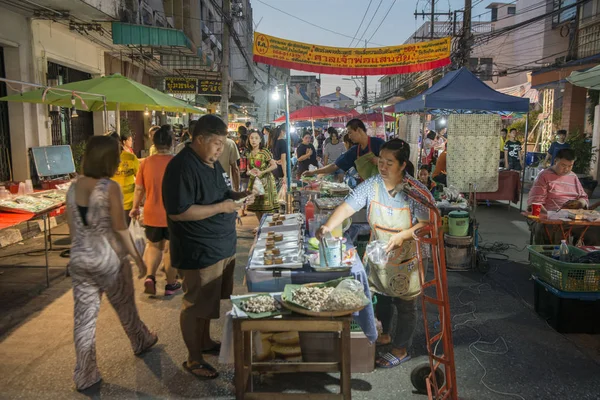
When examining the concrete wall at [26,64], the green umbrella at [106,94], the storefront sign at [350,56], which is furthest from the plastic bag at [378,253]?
the concrete wall at [26,64]

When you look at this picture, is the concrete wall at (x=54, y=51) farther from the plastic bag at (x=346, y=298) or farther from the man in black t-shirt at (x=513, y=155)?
the man in black t-shirt at (x=513, y=155)

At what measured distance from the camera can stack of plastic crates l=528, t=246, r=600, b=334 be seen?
4449 millimetres

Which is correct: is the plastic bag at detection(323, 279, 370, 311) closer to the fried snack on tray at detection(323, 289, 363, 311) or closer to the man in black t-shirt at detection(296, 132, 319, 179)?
the fried snack on tray at detection(323, 289, 363, 311)

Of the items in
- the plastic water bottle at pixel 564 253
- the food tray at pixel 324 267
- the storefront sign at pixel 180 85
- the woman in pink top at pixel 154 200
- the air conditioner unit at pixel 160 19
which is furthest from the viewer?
the storefront sign at pixel 180 85

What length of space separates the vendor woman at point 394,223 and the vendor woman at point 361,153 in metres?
1.83

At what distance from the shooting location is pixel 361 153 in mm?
6102

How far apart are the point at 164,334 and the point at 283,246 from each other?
1.65 meters

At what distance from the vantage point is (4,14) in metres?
8.51

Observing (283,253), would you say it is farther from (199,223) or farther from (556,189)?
(556,189)

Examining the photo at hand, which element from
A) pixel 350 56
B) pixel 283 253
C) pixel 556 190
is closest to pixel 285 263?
pixel 283 253

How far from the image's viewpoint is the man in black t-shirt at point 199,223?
10.8ft

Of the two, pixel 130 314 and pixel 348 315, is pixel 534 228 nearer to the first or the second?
pixel 348 315

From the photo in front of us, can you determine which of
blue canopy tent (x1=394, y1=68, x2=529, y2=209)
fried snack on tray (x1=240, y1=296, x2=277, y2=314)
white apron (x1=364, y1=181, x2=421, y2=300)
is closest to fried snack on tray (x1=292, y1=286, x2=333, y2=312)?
fried snack on tray (x1=240, y1=296, x2=277, y2=314)

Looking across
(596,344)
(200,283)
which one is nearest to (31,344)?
(200,283)
